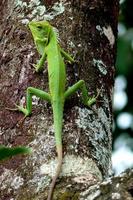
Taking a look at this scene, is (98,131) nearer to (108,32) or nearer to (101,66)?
(101,66)

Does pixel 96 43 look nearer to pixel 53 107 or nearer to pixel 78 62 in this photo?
pixel 78 62

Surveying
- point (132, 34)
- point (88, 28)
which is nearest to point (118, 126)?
point (132, 34)

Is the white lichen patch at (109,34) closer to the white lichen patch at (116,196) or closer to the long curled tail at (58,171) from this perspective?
the long curled tail at (58,171)

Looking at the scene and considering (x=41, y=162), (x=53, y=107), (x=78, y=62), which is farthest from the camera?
(x=78, y=62)

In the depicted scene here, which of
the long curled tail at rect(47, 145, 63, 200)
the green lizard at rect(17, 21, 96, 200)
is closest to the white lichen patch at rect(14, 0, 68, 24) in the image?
the green lizard at rect(17, 21, 96, 200)

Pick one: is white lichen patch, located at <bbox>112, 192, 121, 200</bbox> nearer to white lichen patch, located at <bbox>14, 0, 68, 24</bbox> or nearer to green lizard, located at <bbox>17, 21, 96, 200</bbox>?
green lizard, located at <bbox>17, 21, 96, 200</bbox>

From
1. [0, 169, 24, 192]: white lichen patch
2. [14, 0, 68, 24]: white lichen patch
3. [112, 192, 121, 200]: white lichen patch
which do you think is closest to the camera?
[112, 192, 121, 200]: white lichen patch
